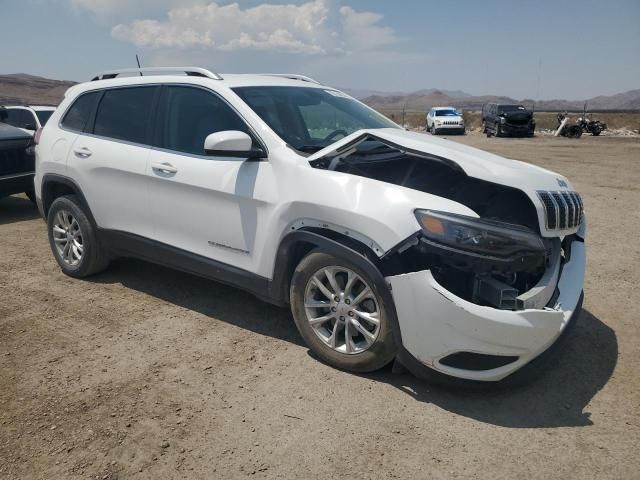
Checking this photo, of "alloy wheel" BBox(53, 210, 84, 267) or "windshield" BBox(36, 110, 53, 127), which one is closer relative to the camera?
"alloy wheel" BBox(53, 210, 84, 267)

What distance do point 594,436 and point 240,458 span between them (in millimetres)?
1802

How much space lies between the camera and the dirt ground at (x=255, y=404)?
8.26 feet

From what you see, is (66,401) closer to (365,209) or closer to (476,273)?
(365,209)

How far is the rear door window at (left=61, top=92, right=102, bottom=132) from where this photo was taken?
15.7 feet

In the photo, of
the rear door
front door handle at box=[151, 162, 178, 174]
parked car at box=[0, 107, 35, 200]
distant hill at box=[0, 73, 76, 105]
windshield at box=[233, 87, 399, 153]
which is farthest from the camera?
distant hill at box=[0, 73, 76, 105]

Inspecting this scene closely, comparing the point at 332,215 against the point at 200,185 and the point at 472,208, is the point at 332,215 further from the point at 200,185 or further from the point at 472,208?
the point at 200,185

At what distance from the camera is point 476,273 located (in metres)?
2.92

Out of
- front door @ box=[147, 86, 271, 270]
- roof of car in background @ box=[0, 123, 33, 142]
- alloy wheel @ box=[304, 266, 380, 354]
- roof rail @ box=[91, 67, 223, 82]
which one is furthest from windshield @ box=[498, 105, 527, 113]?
alloy wheel @ box=[304, 266, 380, 354]

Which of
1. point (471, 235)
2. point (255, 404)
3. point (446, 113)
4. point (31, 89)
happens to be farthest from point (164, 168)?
point (31, 89)

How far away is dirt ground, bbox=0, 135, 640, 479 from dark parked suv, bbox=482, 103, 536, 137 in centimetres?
2679

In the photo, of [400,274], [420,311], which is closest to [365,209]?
[400,274]

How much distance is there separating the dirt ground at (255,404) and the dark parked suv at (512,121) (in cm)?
2679

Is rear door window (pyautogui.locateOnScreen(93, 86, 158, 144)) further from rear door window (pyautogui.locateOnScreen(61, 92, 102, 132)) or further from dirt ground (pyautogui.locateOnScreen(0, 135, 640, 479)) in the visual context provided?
dirt ground (pyautogui.locateOnScreen(0, 135, 640, 479))

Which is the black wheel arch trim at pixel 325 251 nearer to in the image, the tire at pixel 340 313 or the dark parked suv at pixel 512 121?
the tire at pixel 340 313
